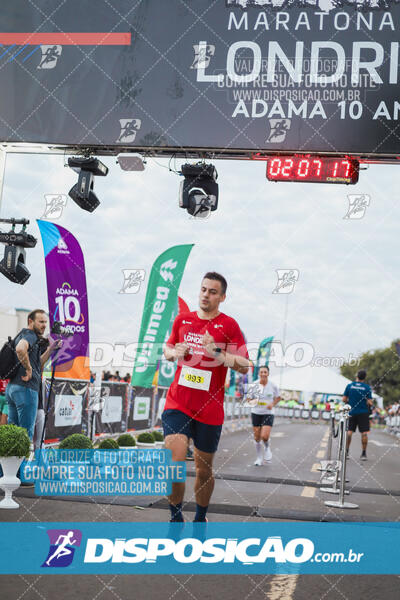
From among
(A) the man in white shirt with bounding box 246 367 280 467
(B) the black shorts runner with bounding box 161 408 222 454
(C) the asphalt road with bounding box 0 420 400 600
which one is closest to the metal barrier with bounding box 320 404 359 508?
(C) the asphalt road with bounding box 0 420 400 600

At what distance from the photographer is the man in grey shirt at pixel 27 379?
7.14m

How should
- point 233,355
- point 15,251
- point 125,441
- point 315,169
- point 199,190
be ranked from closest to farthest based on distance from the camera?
1. point 233,355
2. point 315,169
3. point 199,190
4. point 15,251
5. point 125,441

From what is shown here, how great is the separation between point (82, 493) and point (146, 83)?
210 inches

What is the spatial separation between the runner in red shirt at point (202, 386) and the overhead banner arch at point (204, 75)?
3.67 metres

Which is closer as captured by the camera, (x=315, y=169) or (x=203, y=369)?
(x=203, y=369)

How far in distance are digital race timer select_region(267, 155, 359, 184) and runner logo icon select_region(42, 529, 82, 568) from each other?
5.12 metres

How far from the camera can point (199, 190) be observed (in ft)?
28.0

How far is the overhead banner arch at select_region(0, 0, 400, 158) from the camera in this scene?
7844 millimetres

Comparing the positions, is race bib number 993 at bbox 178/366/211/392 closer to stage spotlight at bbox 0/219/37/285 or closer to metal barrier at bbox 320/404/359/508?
metal barrier at bbox 320/404/359/508

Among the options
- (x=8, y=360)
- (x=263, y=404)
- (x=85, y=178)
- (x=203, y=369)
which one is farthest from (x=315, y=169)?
(x=263, y=404)

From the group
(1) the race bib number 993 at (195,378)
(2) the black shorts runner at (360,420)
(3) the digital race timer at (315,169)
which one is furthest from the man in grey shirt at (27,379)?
(2) the black shorts runner at (360,420)

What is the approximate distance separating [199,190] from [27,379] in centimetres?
341

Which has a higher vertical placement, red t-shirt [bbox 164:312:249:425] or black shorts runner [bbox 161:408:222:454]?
red t-shirt [bbox 164:312:249:425]

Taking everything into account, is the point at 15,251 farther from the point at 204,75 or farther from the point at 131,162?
the point at 204,75
